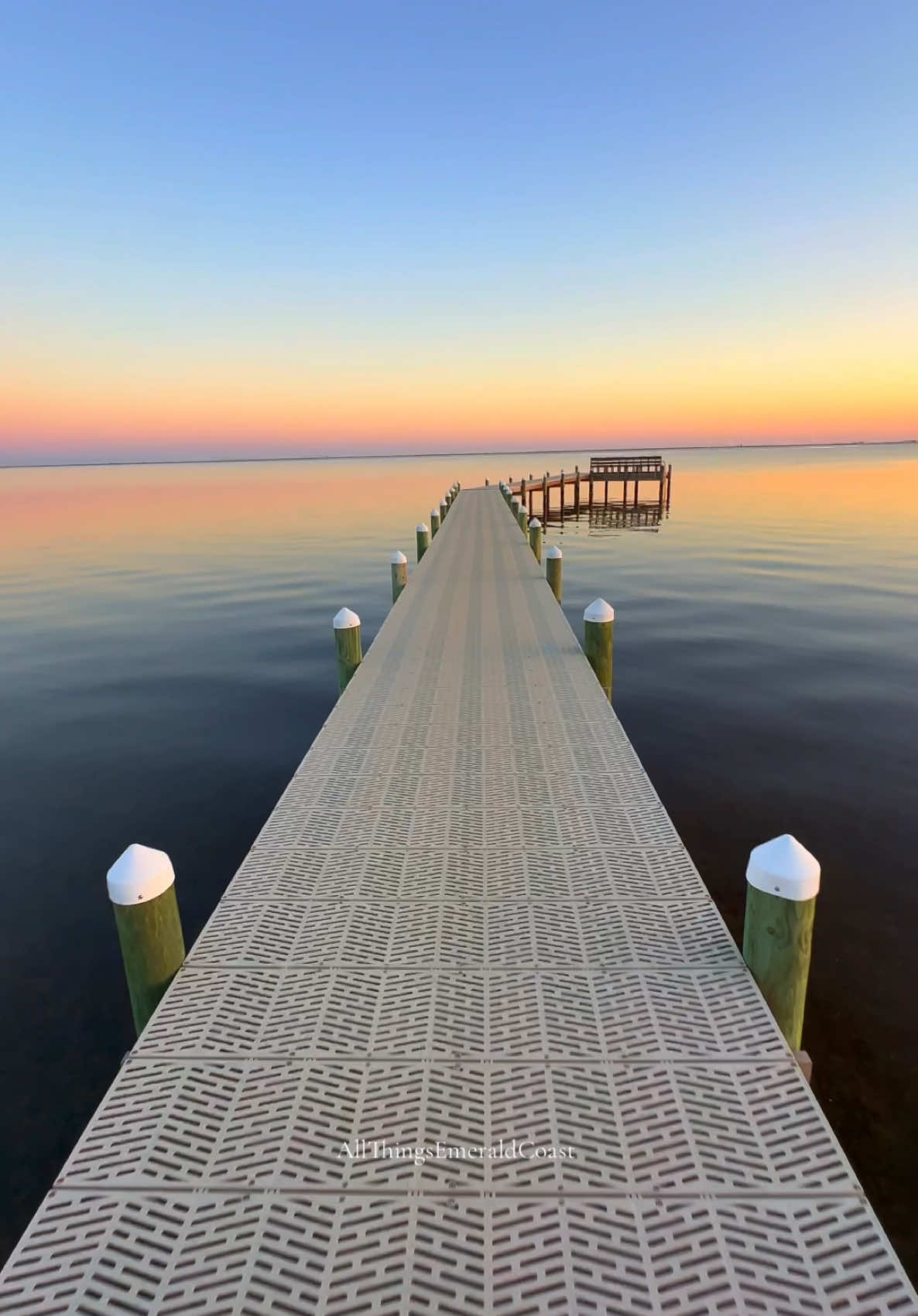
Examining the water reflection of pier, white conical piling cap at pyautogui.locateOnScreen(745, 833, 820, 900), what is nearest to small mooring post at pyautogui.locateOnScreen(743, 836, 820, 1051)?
white conical piling cap at pyautogui.locateOnScreen(745, 833, 820, 900)

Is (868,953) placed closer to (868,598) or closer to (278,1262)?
(278,1262)

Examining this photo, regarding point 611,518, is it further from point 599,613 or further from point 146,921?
point 146,921

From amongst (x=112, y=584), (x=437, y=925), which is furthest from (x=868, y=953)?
(x=112, y=584)

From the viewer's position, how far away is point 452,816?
557cm

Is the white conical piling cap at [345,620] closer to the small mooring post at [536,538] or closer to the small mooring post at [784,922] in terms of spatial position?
the small mooring post at [784,922]

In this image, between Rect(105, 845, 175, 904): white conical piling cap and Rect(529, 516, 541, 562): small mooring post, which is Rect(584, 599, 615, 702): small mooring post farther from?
Rect(529, 516, 541, 562): small mooring post

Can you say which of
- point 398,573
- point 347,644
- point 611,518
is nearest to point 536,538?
point 398,573

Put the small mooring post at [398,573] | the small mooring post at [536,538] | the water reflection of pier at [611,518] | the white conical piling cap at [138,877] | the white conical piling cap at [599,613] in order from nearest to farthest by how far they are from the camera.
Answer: the white conical piling cap at [138,877] < the white conical piling cap at [599,613] < the small mooring post at [398,573] < the small mooring post at [536,538] < the water reflection of pier at [611,518]

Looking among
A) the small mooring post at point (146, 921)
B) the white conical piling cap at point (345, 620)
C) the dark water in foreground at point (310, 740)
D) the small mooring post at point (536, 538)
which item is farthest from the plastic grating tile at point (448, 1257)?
the small mooring post at point (536, 538)

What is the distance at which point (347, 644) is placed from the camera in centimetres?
951

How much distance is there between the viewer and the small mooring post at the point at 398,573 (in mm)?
13750

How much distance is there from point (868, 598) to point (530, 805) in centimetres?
1886

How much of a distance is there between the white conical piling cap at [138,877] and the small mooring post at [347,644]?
552 centimetres

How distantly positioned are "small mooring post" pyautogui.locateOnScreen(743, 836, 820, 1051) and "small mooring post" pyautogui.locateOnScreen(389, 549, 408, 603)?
10.6m
